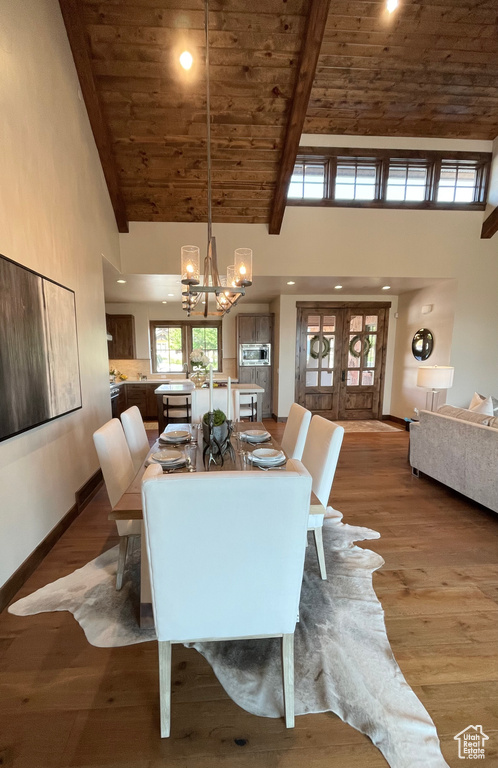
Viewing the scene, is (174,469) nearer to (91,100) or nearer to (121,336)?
(91,100)

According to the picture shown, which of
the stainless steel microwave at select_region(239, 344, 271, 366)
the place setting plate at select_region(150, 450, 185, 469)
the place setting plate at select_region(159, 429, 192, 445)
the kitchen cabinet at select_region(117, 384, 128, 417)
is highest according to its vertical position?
the stainless steel microwave at select_region(239, 344, 271, 366)

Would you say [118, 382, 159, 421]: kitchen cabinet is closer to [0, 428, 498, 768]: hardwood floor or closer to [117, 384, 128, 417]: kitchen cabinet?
[117, 384, 128, 417]: kitchen cabinet

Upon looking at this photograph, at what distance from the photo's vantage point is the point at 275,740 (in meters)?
1.19

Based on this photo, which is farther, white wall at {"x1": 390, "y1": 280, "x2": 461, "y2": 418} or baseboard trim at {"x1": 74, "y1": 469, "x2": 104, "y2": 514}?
white wall at {"x1": 390, "y1": 280, "x2": 461, "y2": 418}

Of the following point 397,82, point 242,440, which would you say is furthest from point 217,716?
point 397,82

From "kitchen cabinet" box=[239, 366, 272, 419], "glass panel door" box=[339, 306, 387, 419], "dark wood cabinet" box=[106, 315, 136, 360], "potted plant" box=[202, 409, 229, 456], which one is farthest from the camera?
"dark wood cabinet" box=[106, 315, 136, 360]

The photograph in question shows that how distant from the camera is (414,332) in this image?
585 centimetres

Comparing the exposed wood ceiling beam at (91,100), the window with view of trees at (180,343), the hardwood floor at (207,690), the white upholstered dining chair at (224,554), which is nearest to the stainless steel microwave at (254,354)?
the window with view of trees at (180,343)

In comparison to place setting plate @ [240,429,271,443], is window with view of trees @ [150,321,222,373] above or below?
above

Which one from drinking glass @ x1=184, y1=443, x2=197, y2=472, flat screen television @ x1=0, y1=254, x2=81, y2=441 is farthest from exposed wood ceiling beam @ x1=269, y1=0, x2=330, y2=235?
drinking glass @ x1=184, y1=443, x2=197, y2=472

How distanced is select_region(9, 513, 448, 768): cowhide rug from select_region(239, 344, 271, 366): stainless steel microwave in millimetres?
4756

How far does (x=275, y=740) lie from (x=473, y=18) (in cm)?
587

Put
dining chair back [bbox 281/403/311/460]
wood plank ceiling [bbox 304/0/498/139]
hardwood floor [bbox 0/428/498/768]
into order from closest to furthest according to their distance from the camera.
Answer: hardwood floor [bbox 0/428/498/768], dining chair back [bbox 281/403/311/460], wood plank ceiling [bbox 304/0/498/139]

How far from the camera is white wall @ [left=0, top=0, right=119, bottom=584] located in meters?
1.87
